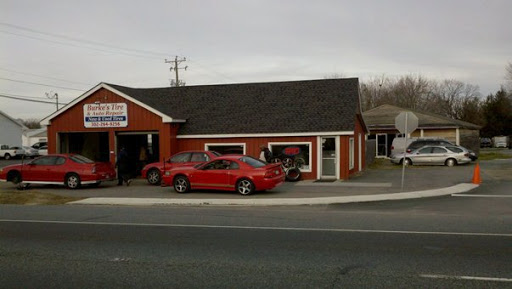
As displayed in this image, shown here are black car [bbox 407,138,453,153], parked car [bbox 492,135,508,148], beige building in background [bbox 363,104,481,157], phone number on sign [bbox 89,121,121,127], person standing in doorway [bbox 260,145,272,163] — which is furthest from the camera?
parked car [bbox 492,135,508,148]

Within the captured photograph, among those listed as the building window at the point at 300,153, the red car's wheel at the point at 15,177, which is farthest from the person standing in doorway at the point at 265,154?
the red car's wheel at the point at 15,177

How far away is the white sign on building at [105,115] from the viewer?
79.2 feet

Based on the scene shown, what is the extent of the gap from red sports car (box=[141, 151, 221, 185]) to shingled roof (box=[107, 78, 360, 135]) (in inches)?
137

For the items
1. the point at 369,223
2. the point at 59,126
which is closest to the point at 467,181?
the point at 369,223

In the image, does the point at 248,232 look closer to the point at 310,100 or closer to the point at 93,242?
the point at 93,242

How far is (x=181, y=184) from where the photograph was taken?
18.2m

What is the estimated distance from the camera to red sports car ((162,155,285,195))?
17078 millimetres

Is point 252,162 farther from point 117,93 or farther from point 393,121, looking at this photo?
point 393,121

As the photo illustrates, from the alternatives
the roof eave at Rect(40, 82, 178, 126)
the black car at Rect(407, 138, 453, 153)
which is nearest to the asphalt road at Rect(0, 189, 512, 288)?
the roof eave at Rect(40, 82, 178, 126)

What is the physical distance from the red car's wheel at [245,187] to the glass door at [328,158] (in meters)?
6.97

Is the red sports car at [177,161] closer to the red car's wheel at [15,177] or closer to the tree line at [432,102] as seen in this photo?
the red car's wheel at [15,177]

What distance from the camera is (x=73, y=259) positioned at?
7504mm

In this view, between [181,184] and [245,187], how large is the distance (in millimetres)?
2623

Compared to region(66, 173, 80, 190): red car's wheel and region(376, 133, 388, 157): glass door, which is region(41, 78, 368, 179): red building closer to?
region(66, 173, 80, 190): red car's wheel
